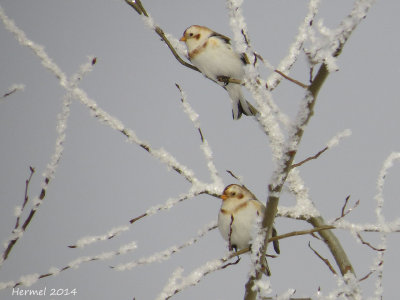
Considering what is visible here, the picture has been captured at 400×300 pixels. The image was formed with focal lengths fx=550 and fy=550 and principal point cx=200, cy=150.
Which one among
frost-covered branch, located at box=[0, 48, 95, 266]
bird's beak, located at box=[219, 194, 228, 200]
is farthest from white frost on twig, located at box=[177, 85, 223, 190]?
frost-covered branch, located at box=[0, 48, 95, 266]

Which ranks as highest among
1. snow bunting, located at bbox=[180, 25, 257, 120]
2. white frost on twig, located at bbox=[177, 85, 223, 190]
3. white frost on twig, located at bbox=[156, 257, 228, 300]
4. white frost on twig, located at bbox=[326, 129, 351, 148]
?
snow bunting, located at bbox=[180, 25, 257, 120]

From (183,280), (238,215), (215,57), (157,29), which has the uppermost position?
(215,57)

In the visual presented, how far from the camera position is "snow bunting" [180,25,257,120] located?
506cm

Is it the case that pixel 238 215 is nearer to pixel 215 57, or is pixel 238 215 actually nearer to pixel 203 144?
pixel 203 144

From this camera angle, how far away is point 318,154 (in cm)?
266

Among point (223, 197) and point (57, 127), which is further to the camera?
point (223, 197)

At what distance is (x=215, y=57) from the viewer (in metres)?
5.08

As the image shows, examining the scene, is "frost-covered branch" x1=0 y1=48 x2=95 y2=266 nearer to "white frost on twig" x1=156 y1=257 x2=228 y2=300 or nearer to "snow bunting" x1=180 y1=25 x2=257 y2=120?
"white frost on twig" x1=156 y1=257 x2=228 y2=300

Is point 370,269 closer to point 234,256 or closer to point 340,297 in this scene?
point 340,297

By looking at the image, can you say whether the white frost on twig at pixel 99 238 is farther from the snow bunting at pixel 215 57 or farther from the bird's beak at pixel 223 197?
the snow bunting at pixel 215 57

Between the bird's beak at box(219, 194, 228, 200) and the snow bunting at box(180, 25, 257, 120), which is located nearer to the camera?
the bird's beak at box(219, 194, 228, 200)

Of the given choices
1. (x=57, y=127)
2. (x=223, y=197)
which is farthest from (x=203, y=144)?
(x=57, y=127)

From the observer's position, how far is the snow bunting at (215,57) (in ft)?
16.6

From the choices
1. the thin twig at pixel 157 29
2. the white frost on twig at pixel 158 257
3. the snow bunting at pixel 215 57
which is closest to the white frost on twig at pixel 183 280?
the white frost on twig at pixel 158 257
